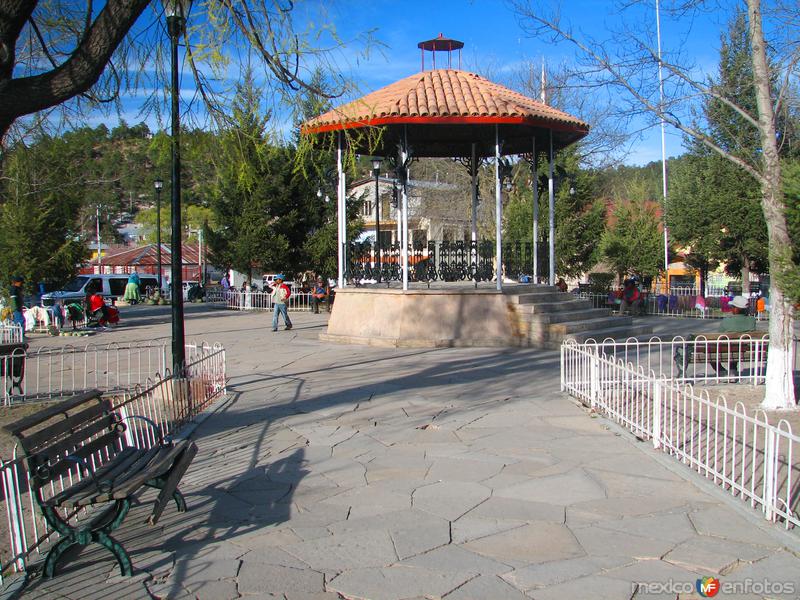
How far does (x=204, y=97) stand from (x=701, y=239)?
24454 millimetres

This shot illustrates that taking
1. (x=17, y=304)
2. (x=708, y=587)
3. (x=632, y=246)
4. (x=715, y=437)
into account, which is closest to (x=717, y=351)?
(x=715, y=437)

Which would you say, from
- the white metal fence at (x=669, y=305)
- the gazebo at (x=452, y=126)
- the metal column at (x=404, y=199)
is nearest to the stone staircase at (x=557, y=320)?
the gazebo at (x=452, y=126)

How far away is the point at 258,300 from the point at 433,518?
82.5ft

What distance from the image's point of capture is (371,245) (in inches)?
670

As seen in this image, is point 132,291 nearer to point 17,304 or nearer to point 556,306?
point 17,304

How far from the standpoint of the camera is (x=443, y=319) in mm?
14727

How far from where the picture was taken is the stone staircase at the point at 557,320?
47.7ft

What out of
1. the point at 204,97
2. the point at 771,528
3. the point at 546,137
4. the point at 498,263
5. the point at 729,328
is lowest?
the point at 771,528

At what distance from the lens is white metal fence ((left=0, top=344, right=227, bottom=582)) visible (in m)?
4.36

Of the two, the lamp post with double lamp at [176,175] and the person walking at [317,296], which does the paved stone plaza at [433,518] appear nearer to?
the lamp post with double lamp at [176,175]

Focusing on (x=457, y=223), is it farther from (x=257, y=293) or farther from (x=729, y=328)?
(x=729, y=328)

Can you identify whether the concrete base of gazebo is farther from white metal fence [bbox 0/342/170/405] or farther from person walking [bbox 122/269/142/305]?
person walking [bbox 122/269/142/305]

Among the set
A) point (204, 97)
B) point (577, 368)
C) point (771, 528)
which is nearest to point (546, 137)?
point (577, 368)

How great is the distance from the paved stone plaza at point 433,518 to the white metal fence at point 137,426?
1.11ft
